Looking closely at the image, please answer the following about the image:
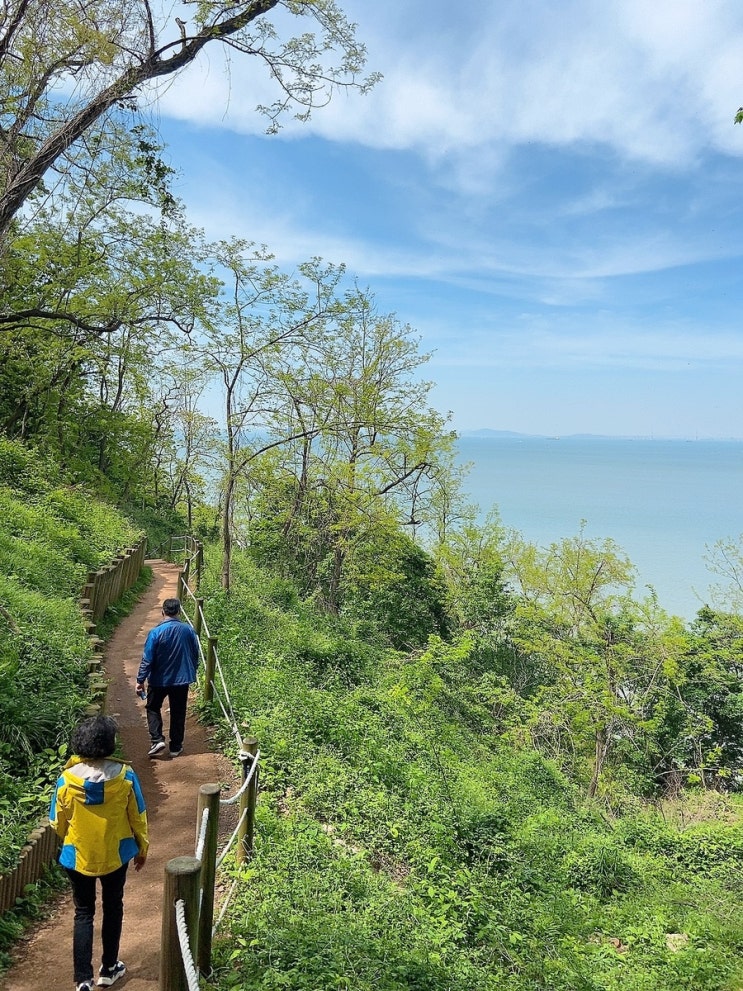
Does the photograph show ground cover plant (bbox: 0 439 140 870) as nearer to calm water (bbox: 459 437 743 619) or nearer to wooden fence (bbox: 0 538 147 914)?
wooden fence (bbox: 0 538 147 914)

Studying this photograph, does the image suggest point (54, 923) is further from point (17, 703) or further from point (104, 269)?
point (104, 269)

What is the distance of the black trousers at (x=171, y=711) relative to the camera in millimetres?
6434

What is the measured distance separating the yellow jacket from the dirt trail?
3.22ft

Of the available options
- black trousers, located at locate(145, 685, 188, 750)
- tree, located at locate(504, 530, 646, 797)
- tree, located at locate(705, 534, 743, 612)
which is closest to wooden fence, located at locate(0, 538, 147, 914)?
black trousers, located at locate(145, 685, 188, 750)

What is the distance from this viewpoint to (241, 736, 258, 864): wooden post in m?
4.67

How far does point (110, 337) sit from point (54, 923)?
18.2 metres

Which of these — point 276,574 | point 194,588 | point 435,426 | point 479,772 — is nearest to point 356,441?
point 435,426

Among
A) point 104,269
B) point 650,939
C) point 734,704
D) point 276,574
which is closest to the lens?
point 650,939

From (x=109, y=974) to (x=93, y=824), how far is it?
3.64 feet

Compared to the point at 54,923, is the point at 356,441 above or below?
above

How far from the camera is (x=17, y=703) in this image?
5578mm

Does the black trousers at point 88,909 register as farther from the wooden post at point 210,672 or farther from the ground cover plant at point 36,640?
the wooden post at point 210,672

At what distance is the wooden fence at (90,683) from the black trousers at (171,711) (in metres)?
0.51

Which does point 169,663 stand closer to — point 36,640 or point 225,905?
point 36,640
